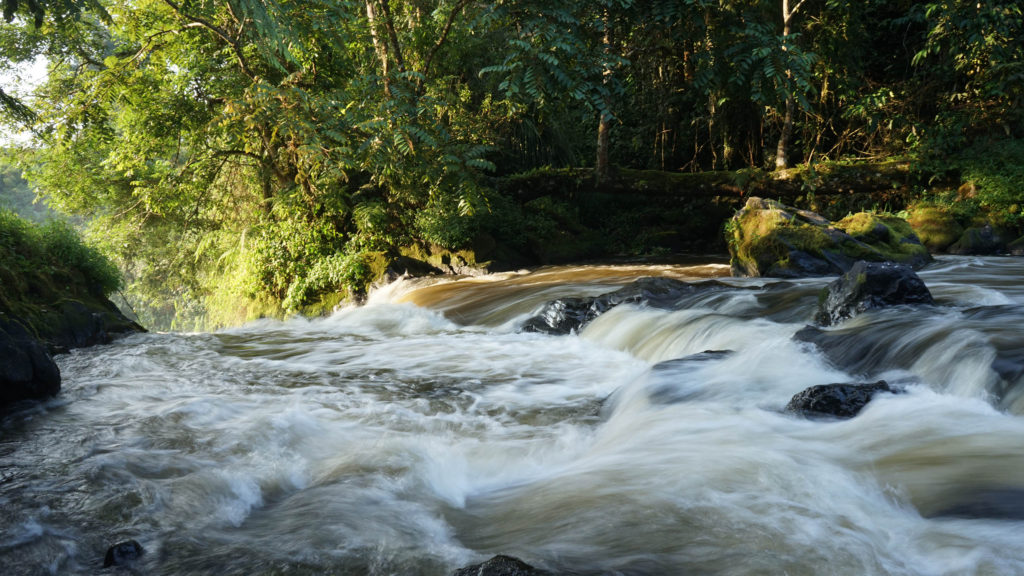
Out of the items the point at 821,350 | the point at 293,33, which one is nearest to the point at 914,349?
the point at 821,350

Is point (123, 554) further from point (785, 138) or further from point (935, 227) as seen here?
point (785, 138)

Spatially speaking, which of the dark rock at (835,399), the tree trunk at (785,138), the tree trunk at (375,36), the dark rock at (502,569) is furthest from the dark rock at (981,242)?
the dark rock at (502,569)

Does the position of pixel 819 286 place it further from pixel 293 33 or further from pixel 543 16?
pixel 293 33

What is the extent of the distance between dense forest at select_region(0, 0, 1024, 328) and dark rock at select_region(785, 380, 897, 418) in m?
5.10

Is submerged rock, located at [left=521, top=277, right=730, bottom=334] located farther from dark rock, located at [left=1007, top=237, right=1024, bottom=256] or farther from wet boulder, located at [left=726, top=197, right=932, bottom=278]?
dark rock, located at [left=1007, top=237, right=1024, bottom=256]

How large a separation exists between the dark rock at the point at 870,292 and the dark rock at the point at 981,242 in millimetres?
5818


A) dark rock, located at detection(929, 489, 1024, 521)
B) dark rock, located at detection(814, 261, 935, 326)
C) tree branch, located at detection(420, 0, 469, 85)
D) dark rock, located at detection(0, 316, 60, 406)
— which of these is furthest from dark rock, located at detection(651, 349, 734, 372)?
tree branch, located at detection(420, 0, 469, 85)

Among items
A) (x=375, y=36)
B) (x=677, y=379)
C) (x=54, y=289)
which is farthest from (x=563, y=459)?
(x=375, y=36)

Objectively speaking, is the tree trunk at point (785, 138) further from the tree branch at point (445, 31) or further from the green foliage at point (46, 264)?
the green foliage at point (46, 264)

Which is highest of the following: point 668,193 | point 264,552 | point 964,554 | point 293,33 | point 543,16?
point 543,16

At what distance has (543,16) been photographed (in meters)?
7.13

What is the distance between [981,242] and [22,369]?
12.8 metres

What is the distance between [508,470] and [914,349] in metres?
3.14

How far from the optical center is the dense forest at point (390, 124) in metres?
10.5
